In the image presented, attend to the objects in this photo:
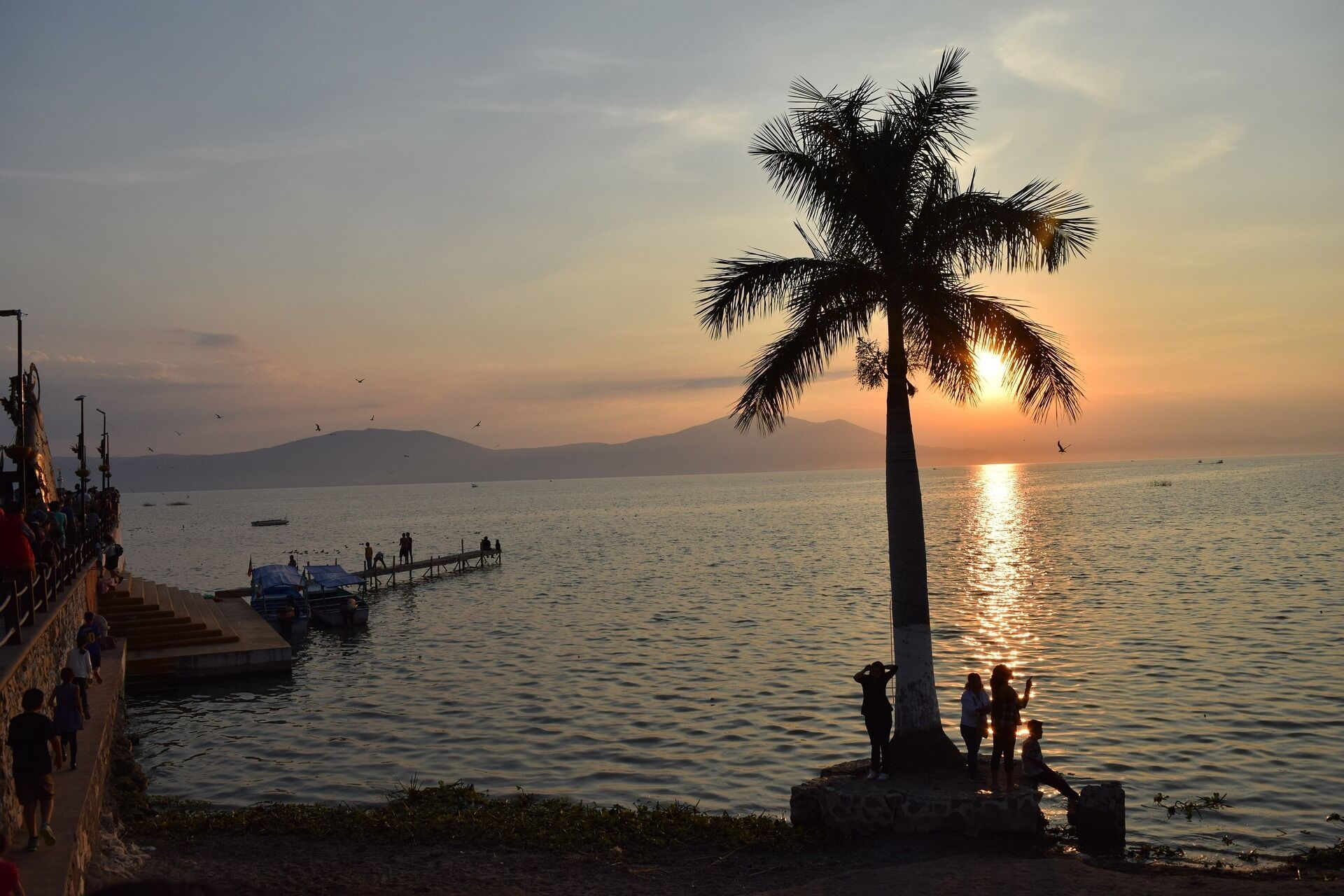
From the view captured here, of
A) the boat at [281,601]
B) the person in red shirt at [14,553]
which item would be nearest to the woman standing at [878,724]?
the person in red shirt at [14,553]

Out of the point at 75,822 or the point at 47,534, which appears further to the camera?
the point at 47,534

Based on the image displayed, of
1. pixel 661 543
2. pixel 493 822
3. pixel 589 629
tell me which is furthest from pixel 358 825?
pixel 661 543

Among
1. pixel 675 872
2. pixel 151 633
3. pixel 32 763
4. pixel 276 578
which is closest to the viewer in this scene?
pixel 32 763

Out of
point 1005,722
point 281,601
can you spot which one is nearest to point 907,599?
point 1005,722

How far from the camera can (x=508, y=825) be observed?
15.1 metres

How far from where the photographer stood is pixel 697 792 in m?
18.5

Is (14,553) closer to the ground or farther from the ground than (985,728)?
farther from the ground

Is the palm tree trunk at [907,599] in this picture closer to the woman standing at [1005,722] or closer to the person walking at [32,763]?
the woman standing at [1005,722]

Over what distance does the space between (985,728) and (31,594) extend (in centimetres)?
1617

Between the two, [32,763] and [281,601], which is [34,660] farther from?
[281,601]

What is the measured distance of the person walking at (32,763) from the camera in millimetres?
11352

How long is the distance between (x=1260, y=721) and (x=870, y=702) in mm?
13352

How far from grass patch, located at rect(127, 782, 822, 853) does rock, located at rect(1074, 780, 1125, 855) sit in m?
3.86

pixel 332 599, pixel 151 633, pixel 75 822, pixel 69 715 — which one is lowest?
pixel 332 599
